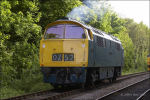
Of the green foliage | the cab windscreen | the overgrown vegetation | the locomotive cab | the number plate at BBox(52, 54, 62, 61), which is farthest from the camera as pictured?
the green foliage

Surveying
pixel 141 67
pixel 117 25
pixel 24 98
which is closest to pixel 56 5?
pixel 24 98

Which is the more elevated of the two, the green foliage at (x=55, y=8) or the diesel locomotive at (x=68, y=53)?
the green foliage at (x=55, y=8)

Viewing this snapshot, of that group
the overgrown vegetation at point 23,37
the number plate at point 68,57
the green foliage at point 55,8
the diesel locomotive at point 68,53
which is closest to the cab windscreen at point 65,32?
the diesel locomotive at point 68,53

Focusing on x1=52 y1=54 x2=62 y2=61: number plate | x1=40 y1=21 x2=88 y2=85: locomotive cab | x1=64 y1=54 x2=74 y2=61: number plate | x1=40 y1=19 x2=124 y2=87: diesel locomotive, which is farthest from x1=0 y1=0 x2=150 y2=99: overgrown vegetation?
x1=64 y1=54 x2=74 y2=61: number plate

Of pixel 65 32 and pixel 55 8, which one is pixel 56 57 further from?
pixel 55 8

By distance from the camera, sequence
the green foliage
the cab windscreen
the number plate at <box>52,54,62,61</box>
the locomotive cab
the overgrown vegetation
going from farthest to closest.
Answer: the green foliage, the cab windscreen, the number plate at <box>52,54,62,61</box>, the locomotive cab, the overgrown vegetation

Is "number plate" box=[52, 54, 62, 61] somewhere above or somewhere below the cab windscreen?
below

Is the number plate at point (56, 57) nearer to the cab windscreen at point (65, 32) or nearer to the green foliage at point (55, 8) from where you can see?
the cab windscreen at point (65, 32)

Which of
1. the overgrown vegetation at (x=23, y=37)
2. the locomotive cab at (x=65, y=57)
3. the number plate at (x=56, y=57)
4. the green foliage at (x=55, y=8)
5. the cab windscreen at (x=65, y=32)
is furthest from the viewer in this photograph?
the green foliage at (x=55, y=8)

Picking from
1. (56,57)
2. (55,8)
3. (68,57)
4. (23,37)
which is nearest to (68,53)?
(68,57)

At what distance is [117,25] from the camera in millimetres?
34781

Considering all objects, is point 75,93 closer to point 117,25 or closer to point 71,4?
point 71,4

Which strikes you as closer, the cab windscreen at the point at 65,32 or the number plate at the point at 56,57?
the number plate at the point at 56,57

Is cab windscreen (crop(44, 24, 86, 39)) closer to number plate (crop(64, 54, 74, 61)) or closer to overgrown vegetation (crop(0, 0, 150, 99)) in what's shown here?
overgrown vegetation (crop(0, 0, 150, 99))
